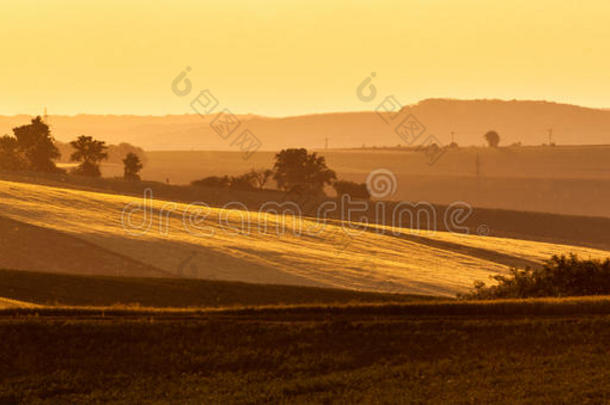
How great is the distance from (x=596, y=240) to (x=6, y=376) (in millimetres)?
86515

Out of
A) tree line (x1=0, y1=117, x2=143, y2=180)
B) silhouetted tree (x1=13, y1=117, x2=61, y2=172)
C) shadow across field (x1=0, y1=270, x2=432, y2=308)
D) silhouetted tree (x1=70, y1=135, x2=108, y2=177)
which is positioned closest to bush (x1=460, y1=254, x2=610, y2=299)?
shadow across field (x1=0, y1=270, x2=432, y2=308)

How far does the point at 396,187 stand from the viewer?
554 ft

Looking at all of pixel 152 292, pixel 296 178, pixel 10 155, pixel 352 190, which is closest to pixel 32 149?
pixel 10 155

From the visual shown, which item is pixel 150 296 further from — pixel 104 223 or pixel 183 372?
pixel 104 223

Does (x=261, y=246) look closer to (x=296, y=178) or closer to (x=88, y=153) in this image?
(x=296, y=178)

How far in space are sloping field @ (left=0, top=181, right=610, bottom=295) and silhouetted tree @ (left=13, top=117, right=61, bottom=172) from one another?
45344mm

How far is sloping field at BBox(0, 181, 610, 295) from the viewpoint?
50219 mm

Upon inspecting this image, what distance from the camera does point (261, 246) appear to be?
5962 cm

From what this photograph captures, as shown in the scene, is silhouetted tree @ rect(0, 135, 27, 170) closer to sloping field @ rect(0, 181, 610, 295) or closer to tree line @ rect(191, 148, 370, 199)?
tree line @ rect(191, 148, 370, 199)

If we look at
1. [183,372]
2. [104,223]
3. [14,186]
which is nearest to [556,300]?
[183,372]

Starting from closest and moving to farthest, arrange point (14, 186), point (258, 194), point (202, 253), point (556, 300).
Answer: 1. point (556, 300)
2. point (202, 253)
3. point (14, 186)
4. point (258, 194)

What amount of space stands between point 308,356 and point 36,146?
11112cm

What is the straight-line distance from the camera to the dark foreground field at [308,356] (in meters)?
17.4

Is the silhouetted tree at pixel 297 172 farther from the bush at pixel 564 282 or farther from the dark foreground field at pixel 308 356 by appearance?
the dark foreground field at pixel 308 356
